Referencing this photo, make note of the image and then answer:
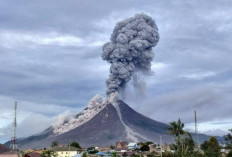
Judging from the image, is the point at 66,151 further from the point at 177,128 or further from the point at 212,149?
the point at 177,128

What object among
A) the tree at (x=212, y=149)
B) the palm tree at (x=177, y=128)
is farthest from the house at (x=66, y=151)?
the palm tree at (x=177, y=128)

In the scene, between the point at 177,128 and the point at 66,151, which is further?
the point at 66,151

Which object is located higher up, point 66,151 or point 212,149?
point 212,149

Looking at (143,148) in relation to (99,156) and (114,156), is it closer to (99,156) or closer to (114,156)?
(99,156)

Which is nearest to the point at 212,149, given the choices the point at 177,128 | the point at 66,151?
the point at 177,128

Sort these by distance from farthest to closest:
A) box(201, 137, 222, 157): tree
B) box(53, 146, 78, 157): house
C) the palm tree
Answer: box(53, 146, 78, 157): house
box(201, 137, 222, 157): tree
the palm tree

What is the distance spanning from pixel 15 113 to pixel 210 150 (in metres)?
64.2

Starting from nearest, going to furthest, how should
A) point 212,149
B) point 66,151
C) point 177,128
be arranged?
point 177,128
point 212,149
point 66,151

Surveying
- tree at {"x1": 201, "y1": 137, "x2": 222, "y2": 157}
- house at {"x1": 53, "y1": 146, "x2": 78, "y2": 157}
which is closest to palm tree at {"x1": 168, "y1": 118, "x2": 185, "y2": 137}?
tree at {"x1": 201, "y1": 137, "x2": 222, "y2": 157}

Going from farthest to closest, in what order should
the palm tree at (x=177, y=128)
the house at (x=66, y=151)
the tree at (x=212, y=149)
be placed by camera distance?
1. the house at (x=66, y=151)
2. the tree at (x=212, y=149)
3. the palm tree at (x=177, y=128)

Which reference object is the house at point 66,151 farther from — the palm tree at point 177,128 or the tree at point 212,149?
the palm tree at point 177,128

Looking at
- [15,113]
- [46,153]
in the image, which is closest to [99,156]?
[46,153]

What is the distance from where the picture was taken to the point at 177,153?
92.8 meters

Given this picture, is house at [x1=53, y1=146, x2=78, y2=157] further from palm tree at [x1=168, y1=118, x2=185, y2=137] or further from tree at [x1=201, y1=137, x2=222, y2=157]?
palm tree at [x1=168, y1=118, x2=185, y2=137]
